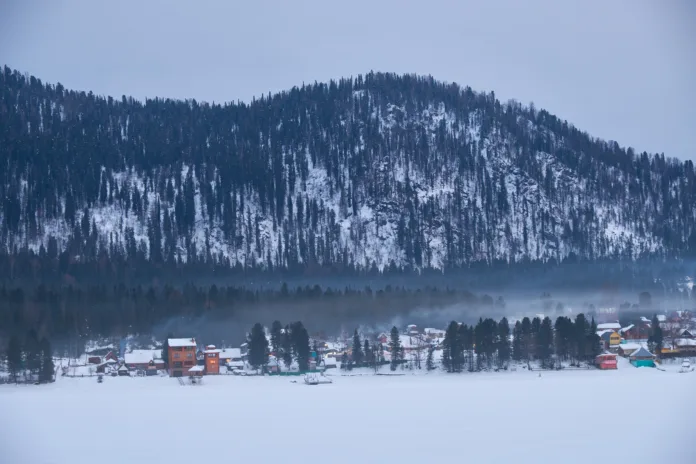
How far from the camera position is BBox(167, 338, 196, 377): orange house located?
196 ft

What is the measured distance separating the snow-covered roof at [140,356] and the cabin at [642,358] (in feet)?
103

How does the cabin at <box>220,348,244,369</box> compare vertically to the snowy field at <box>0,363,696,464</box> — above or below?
above

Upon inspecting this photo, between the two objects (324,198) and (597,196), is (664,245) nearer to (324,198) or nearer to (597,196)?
(597,196)

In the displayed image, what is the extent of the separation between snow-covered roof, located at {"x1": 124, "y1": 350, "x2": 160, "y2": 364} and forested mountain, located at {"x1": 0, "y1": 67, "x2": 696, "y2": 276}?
130ft

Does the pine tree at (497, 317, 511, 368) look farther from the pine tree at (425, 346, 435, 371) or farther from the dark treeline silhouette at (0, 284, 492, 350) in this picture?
the dark treeline silhouette at (0, 284, 492, 350)

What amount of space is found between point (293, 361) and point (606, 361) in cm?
1996

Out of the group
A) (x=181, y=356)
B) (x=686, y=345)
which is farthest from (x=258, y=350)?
(x=686, y=345)

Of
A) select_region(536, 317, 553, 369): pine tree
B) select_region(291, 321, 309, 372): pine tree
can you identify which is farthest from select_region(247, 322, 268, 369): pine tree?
select_region(536, 317, 553, 369): pine tree

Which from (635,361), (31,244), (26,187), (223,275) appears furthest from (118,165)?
(635,361)

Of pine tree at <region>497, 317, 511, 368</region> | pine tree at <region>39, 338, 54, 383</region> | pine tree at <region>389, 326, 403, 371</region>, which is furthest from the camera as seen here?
pine tree at <region>389, 326, 403, 371</region>

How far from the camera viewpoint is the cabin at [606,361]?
5816 centimetres

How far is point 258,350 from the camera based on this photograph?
196 feet

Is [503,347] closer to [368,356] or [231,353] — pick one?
[368,356]

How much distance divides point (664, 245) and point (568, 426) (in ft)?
290
